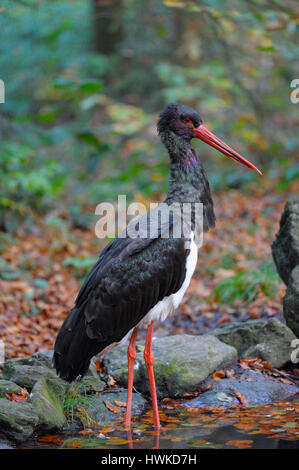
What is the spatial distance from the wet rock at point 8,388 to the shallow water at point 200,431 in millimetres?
457

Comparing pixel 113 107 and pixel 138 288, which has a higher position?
pixel 113 107

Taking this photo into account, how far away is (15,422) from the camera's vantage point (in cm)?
382

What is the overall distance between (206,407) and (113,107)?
8091 millimetres

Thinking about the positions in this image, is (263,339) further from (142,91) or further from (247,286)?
(142,91)

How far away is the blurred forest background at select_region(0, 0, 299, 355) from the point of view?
753 centimetres

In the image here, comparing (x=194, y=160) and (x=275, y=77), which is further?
(x=275, y=77)

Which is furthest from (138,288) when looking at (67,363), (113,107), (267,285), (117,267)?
(113,107)

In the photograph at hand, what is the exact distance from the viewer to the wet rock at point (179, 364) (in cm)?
485

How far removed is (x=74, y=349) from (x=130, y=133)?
8.86 metres

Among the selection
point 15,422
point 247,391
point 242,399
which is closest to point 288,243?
point 247,391

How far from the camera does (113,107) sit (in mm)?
11773

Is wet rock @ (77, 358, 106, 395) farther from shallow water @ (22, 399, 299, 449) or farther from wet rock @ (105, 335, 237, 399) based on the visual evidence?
shallow water @ (22, 399, 299, 449)

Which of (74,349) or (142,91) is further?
(142,91)
